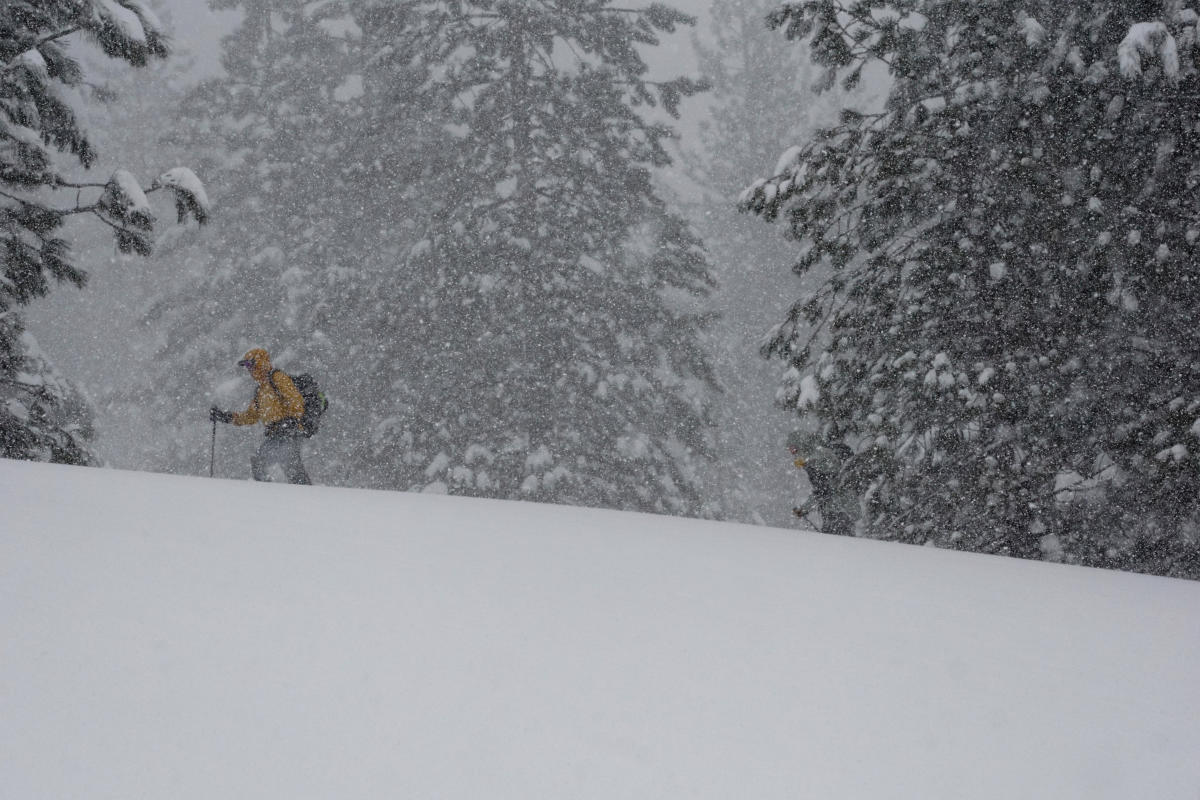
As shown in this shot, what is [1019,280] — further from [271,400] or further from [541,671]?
[271,400]

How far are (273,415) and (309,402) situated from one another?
33 centimetres

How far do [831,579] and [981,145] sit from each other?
3772mm

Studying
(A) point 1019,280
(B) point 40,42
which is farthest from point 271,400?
(A) point 1019,280

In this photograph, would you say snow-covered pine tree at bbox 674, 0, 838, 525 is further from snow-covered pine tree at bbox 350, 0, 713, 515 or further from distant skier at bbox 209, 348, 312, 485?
distant skier at bbox 209, 348, 312, 485

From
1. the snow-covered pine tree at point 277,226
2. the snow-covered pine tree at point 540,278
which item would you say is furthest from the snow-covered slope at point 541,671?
the snow-covered pine tree at point 277,226

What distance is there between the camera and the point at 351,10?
16375 mm

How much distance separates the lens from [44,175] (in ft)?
19.4

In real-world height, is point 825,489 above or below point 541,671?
below

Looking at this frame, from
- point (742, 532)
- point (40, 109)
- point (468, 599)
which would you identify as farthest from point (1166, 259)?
point (40, 109)

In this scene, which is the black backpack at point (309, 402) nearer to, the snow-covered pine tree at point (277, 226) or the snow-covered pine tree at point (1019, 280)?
the snow-covered pine tree at point (1019, 280)

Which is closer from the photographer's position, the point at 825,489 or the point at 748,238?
the point at 825,489

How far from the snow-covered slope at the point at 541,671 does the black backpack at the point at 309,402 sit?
3.94 metres

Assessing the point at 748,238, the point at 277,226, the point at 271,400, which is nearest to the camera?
the point at 271,400

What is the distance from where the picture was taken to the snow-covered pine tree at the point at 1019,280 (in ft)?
17.0
